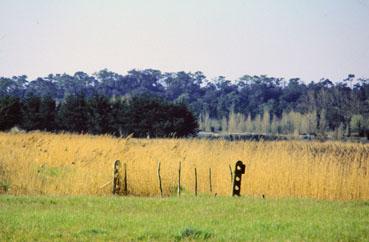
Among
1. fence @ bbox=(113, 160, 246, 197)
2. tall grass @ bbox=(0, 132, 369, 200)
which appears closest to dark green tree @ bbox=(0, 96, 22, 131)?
tall grass @ bbox=(0, 132, 369, 200)

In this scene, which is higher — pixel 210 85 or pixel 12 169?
pixel 210 85

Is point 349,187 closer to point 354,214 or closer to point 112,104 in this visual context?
point 354,214

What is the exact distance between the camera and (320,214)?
41.3 ft

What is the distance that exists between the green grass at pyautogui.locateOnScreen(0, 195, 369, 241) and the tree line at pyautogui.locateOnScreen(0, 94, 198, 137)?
121 ft

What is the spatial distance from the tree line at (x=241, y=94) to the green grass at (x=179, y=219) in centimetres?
4647

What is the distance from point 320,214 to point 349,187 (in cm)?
519

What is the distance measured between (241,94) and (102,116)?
65.1 meters

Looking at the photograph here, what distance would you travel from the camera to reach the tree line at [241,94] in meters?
73.2

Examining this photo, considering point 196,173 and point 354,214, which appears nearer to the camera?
point 354,214

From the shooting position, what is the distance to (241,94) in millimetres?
114688

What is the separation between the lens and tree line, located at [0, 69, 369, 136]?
73.2 metres

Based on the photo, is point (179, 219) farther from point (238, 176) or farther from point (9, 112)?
point (9, 112)

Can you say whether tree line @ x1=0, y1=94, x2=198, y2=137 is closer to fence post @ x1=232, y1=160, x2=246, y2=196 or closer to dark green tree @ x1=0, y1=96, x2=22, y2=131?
dark green tree @ x1=0, y1=96, x2=22, y2=131

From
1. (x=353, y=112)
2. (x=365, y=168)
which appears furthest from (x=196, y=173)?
(x=353, y=112)
